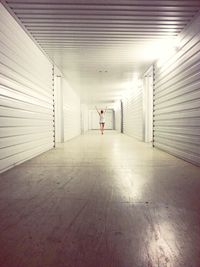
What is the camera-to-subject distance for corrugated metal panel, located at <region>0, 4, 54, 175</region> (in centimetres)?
404

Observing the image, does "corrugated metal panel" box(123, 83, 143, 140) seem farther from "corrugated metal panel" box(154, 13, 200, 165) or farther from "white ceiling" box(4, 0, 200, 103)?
"corrugated metal panel" box(154, 13, 200, 165)

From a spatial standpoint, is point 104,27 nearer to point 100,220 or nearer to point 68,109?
point 100,220

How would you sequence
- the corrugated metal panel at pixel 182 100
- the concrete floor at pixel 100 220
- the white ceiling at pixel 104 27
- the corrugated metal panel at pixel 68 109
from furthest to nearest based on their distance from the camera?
the corrugated metal panel at pixel 68 109 → the corrugated metal panel at pixel 182 100 → the white ceiling at pixel 104 27 → the concrete floor at pixel 100 220

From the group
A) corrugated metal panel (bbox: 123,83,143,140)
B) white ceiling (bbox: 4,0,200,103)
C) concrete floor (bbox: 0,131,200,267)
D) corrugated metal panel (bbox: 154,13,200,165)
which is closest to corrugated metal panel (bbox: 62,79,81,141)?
white ceiling (bbox: 4,0,200,103)

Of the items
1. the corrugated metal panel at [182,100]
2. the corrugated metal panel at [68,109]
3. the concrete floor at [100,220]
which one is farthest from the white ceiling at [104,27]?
the corrugated metal panel at [68,109]

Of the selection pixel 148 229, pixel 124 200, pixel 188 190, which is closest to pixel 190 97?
pixel 188 190

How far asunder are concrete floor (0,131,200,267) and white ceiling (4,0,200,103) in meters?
2.93

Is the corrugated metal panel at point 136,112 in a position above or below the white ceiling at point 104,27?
below

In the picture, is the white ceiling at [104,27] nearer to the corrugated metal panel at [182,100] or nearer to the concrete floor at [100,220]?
the corrugated metal panel at [182,100]

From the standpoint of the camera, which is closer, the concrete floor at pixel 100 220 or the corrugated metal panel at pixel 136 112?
the concrete floor at pixel 100 220

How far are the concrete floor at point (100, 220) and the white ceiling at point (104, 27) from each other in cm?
293

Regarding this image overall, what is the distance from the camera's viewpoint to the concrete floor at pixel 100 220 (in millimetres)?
1436

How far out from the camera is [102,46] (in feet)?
19.4

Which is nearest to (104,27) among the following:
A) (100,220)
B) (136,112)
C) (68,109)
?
(100,220)
